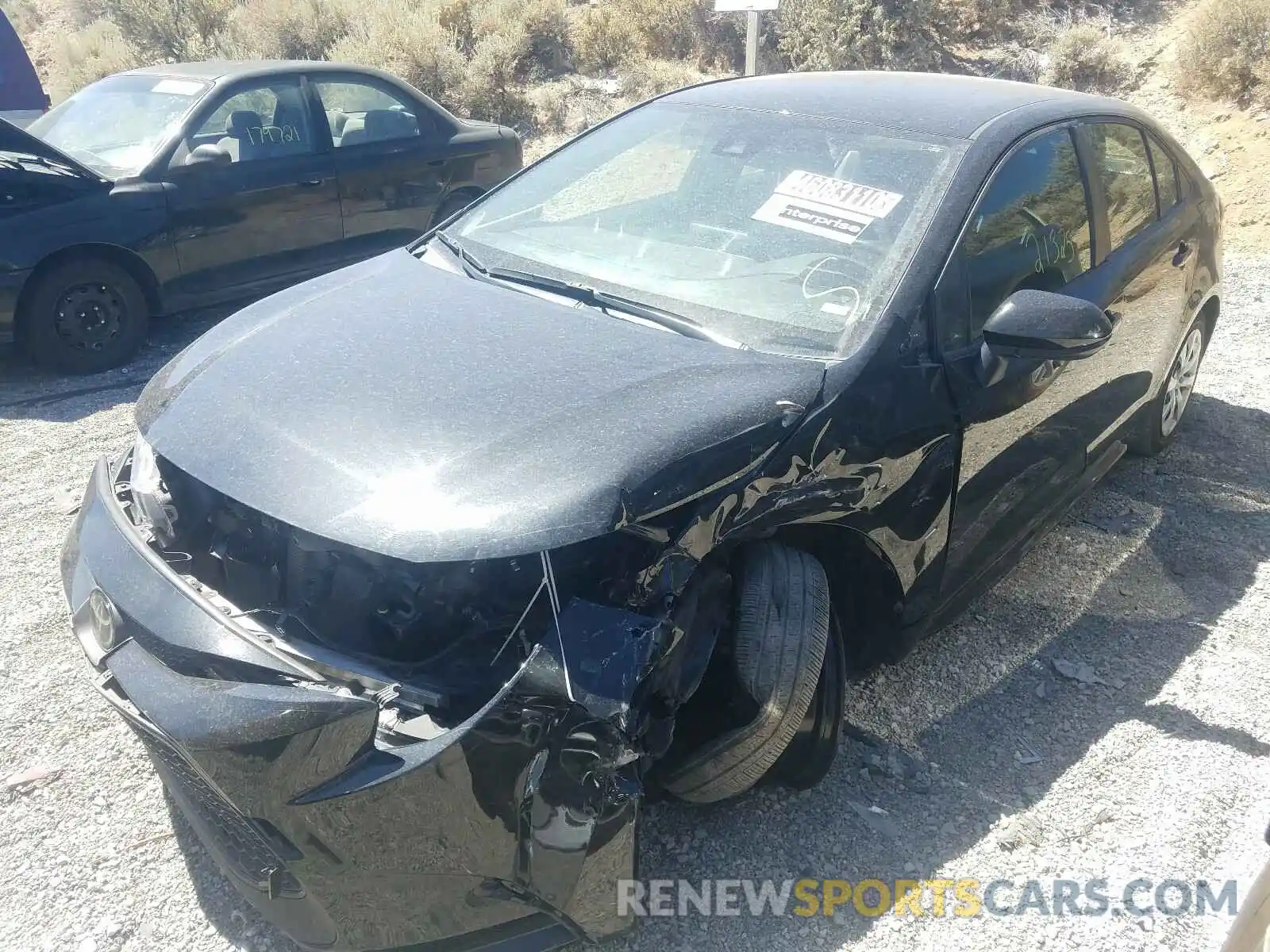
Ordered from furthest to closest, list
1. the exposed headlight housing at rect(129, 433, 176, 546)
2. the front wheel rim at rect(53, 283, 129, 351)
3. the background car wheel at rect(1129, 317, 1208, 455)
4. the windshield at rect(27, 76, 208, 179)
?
the windshield at rect(27, 76, 208, 179) < the front wheel rim at rect(53, 283, 129, 351) < the background car wheel at rect(1129, 317, 1208, 455) < the exposed headlight housing at rect(129, 433, 176, 546)

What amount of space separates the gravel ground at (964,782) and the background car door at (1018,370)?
0.43 meters

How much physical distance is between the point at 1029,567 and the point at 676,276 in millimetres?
1985

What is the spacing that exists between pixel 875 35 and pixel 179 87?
8.17 meters

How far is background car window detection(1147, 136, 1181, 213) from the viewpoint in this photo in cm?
411

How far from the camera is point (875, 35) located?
1170cm

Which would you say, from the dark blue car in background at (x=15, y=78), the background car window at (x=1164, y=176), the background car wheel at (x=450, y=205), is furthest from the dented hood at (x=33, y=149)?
the background car window at (x=1164, y=176)

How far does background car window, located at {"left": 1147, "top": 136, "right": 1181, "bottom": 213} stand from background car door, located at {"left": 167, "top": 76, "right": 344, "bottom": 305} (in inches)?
191

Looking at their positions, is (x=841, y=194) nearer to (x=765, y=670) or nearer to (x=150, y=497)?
(x=765, y=670)

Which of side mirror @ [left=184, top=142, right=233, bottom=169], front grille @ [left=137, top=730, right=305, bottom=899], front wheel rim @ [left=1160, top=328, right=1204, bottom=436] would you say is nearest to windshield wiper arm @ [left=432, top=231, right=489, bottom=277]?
front grille @ [left=137, top=730, right=305, bottom=899]

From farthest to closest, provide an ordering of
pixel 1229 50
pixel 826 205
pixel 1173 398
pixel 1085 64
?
pixel 1085 64
pixel 1229 50
pixel 1173 398
pixel 826 205

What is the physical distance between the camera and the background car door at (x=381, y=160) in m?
6.76

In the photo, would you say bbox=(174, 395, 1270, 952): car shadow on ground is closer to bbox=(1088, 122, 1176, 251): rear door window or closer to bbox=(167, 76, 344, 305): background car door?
bbox=(1088, 122, 1176, 251): rear door window

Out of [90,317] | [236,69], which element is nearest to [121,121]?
[236,69]

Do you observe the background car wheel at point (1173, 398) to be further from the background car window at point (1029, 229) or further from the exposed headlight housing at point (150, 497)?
the exposed headlight housing at point (150, 497)
